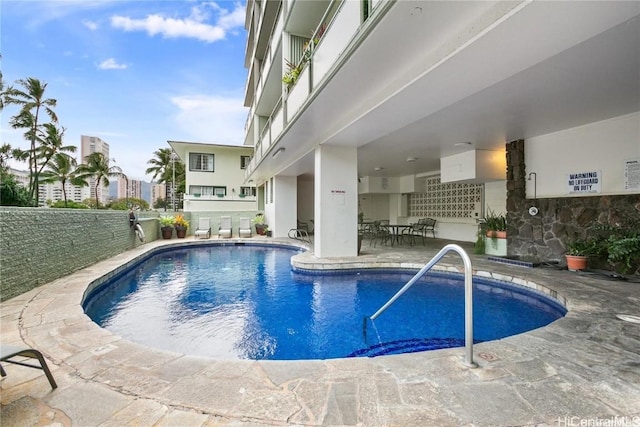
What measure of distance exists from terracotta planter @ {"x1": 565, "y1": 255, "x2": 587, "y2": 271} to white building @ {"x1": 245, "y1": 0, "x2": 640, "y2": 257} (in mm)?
1259

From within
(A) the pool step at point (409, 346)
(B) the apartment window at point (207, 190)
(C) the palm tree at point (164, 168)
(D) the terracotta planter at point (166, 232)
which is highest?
(C) the palm tree at point (164, 168)

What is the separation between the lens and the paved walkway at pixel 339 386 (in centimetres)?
176

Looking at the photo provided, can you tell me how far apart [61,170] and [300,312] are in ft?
90.9

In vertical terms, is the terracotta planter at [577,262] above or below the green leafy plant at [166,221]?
below

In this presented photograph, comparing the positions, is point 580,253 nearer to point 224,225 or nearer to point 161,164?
point 224,225

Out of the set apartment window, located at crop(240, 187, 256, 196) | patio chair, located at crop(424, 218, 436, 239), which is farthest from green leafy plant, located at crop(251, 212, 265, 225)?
patio chair, located at crop(424, 218, 436, 239)

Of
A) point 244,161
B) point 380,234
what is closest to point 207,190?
point 244,161

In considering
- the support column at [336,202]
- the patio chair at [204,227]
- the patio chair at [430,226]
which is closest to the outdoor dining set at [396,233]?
the patio chair at [430,226]

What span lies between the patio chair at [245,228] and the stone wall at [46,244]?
261 inches

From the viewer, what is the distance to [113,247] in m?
8.46

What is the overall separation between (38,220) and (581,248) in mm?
10181

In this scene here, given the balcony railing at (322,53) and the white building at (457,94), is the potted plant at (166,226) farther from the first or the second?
the balcony railing at (322,53)

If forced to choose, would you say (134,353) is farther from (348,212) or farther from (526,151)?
(526,151)

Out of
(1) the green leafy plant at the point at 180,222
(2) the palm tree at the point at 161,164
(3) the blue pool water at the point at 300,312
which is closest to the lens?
(3) the blue pool water at the point at 300,312
